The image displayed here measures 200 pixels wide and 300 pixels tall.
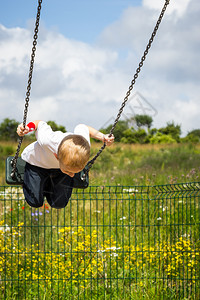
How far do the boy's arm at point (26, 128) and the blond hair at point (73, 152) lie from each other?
0.35m

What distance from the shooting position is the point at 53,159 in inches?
102

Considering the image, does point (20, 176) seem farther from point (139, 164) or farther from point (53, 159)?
point (139, 164)

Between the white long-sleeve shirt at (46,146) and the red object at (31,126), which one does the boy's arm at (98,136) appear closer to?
the white long-sleeve shirt at (46,146)

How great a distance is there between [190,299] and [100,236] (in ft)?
4.63

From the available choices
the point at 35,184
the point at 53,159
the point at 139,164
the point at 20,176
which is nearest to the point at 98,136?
the point at 53,159

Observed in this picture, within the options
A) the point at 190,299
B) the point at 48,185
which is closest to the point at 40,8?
the point at 48,185

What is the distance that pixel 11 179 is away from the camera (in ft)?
9.39

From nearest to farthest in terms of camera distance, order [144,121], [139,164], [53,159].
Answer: [53,159]
[139,164]
[144,121]

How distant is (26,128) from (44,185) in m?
0.50

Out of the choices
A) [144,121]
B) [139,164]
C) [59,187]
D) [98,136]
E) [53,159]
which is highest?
[144,121]

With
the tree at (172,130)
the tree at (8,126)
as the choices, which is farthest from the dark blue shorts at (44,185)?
the tree at (172,130)

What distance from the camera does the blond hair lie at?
2.18 m

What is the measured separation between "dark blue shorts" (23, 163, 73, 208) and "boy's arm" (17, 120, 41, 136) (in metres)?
0.35

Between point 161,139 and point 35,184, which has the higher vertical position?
point 161,139
